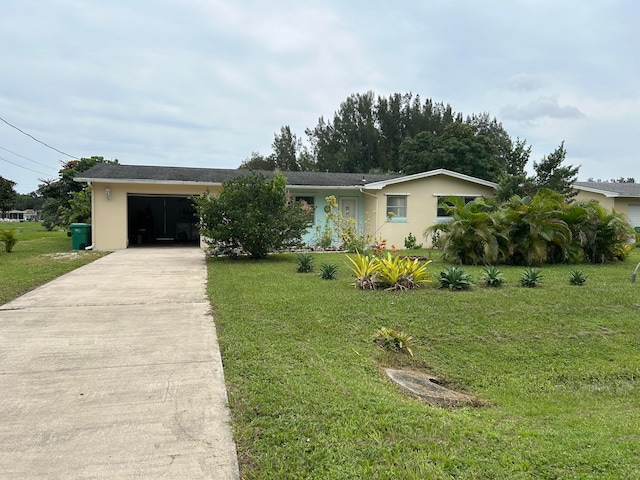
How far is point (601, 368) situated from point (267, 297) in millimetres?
4907

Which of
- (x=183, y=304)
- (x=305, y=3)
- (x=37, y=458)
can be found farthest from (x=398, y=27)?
(x=37, y=458)

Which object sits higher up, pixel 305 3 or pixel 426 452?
pixel 305 3

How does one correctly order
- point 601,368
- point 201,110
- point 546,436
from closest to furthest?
point 546,436, point 601,368, point 201,110

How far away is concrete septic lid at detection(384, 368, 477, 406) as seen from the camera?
4.31 meters

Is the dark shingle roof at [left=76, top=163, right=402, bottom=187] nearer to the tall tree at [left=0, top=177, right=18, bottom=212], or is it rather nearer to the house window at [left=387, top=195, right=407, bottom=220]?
the house window at [left=387, top=195, right=407, bottom=220]

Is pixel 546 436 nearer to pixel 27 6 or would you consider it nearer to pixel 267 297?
pixel 267 297

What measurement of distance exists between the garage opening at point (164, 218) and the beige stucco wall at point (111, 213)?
17.7ft

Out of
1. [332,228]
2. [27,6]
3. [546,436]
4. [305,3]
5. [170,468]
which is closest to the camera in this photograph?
[170,468]

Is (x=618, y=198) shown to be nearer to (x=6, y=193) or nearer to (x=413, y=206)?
(x=413, y=206)

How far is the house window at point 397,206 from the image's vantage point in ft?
62.6

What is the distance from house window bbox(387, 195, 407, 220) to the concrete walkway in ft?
41.4

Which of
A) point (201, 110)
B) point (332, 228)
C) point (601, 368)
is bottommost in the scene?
point (601, 368)

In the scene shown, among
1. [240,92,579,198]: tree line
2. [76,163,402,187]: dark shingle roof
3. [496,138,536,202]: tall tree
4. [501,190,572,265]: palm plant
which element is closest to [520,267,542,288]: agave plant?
[501,190,572,265]: palm plant

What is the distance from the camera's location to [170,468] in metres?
2.77
